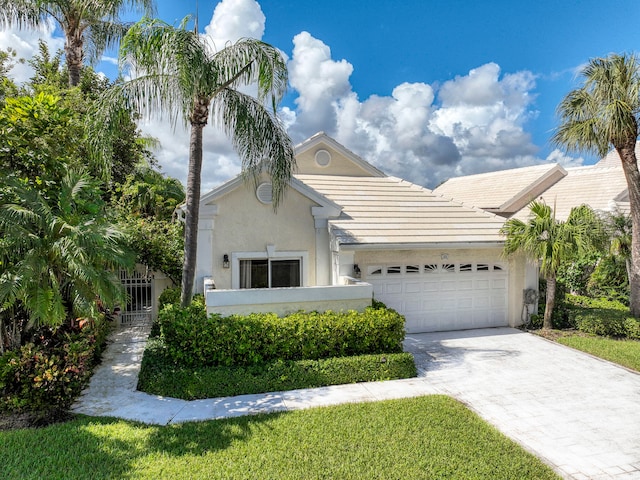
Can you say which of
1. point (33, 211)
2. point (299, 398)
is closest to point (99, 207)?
point (33, 211)

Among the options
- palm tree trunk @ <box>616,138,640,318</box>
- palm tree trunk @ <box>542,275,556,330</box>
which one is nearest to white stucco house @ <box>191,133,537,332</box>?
palm tree trunk @ <box>542,275,556,330</box>

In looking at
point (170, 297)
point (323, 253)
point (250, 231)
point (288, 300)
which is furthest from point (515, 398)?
point (170, 297)

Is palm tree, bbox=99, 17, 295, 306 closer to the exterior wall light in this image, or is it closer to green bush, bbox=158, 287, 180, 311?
green bush, bbox=158, 287, 180, 311

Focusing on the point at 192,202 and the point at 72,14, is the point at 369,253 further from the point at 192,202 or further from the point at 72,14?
the point at 72,14

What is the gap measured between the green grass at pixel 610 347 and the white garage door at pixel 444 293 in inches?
92.3

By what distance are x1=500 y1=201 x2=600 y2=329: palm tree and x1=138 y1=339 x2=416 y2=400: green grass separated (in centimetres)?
647

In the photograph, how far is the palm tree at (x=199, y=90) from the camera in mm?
8812

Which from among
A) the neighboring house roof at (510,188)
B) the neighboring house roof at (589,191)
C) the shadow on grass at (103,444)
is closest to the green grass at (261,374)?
the shadow on grass at (103,444)

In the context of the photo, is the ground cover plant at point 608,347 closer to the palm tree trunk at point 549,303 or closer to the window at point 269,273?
the palm tree trunk at point 549,303

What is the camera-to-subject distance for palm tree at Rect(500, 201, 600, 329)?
40.3 feet

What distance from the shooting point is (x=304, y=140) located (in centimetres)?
1586

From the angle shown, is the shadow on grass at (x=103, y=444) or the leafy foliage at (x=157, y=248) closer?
the shadow on grass at (x=103, y=444)

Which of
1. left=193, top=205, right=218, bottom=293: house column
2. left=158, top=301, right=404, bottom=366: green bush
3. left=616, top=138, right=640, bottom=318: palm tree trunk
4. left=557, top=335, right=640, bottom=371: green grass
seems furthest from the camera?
left=616, top=138, right=640, bottom=318: palm tree trunk

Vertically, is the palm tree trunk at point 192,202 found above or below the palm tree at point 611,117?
below
